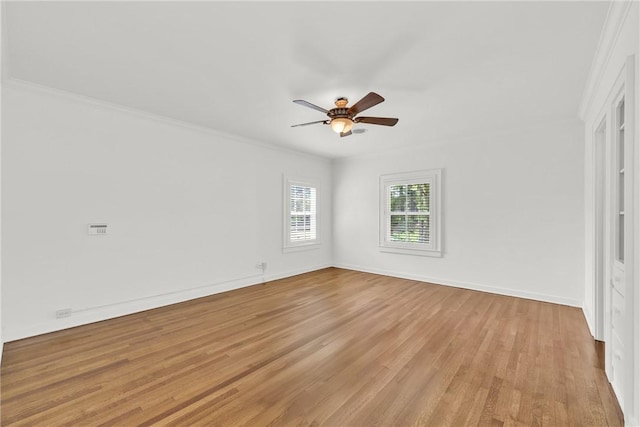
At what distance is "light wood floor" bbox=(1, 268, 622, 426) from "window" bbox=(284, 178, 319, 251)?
7.33ft

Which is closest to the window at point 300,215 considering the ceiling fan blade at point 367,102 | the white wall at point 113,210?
the white wall at point 113,210

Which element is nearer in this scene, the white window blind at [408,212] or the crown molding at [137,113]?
the crown molding at [137,113]

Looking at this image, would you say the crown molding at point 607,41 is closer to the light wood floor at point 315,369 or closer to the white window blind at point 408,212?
the light wood floor at point 315,369

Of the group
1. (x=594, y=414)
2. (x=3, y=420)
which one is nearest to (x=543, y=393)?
(x=594, y=414)

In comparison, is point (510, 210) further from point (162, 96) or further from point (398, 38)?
point (162, 96)

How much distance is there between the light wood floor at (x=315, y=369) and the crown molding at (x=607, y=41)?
2520 millimetres

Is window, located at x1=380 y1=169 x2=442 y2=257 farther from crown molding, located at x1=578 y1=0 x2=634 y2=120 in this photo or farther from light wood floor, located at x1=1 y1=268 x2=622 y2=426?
crown molding, located at x1=578 y1=0 x2=634 y2=120

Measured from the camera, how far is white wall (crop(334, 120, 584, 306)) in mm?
3938

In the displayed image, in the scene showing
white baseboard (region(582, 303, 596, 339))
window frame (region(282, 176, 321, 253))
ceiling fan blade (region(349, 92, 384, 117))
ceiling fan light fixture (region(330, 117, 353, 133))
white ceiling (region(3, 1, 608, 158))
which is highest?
white ceiling (region(3, 1, 608, 158))

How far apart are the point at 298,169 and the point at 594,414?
5.25 meters

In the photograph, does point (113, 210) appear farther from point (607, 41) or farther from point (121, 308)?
point (607, 41)

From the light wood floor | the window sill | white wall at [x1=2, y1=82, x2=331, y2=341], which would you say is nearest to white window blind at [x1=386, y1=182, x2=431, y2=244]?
the window sill

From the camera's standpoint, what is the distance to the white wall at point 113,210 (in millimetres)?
2902

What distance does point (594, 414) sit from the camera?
1.79 m
